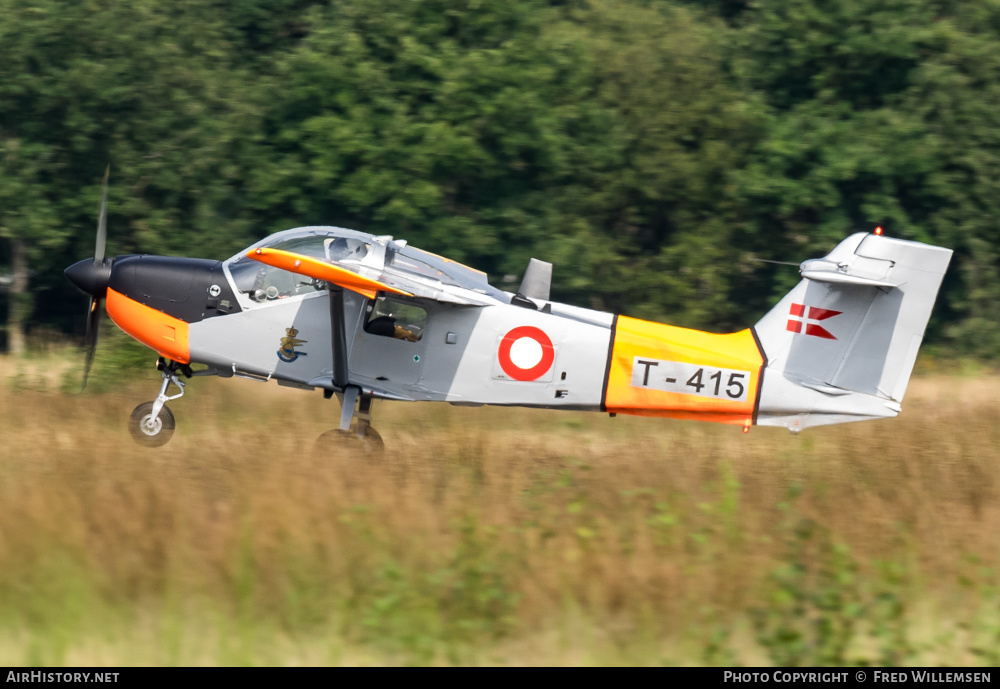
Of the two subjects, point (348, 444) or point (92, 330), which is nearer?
point (348, 444)

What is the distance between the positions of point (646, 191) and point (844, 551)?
1488 cm

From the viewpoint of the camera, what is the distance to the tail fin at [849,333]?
30.4 feet

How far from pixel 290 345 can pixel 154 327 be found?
4.48ft

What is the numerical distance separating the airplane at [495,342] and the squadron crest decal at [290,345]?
0.01 meters

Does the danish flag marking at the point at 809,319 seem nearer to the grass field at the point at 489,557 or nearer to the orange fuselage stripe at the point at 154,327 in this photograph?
the grass field at the point at 489,557

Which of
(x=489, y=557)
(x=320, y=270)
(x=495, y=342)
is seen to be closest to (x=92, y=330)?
(x=320, y=270)

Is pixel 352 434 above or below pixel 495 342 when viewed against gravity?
below

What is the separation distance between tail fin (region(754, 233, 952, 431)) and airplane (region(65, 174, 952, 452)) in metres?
0.01

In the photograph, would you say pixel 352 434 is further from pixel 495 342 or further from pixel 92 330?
pixel 92 330

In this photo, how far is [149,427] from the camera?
988cm

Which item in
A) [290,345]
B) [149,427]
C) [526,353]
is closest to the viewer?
[526,353]

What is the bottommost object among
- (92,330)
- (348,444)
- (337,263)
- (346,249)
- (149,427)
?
(149,427)

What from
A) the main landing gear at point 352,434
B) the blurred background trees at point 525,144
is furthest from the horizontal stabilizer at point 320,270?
the blurred background trees at point 525,144

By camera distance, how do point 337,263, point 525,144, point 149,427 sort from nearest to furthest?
point 337,263 < point 149,427 < point 525,144
